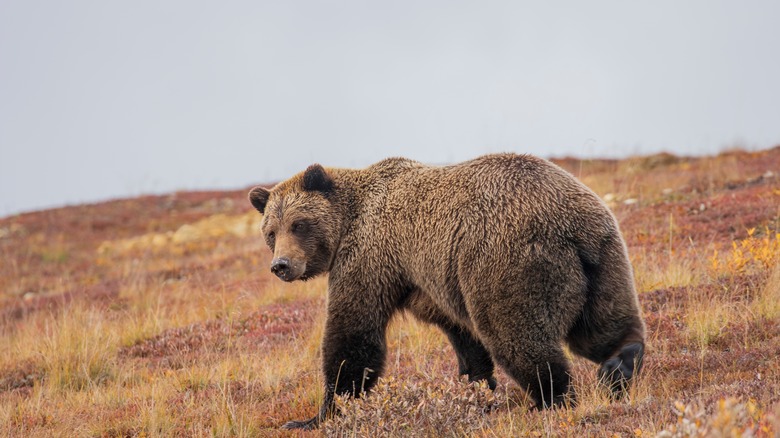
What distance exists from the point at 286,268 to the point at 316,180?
930mm

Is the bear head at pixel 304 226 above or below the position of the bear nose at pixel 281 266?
above

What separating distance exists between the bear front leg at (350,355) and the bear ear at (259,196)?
1679 mm

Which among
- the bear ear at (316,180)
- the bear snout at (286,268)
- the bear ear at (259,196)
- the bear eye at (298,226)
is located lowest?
the bear snout at (286,268)

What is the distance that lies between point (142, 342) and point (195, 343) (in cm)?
97

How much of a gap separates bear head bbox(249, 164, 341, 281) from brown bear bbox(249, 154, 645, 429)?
1 centimetres

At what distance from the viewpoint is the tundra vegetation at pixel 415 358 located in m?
4.85

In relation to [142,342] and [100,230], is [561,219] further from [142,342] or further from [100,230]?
[100,230]

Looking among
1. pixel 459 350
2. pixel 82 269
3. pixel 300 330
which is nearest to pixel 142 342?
pixel 300 330

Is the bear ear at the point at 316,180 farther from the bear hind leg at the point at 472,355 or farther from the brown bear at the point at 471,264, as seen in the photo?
the bear hind leg at the point at 472,355

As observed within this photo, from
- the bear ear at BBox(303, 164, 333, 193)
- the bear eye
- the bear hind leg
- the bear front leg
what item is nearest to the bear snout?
the bear eye

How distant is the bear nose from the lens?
20.7 ft

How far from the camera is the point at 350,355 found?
6031mm

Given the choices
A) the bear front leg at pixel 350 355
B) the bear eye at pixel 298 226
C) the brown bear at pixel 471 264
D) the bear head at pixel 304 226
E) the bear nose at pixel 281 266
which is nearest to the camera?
the brown bear at pixel 471 264

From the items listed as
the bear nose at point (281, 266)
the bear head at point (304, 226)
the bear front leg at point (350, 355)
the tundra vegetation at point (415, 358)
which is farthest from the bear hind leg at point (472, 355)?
the bear nose at point (281, 266)
